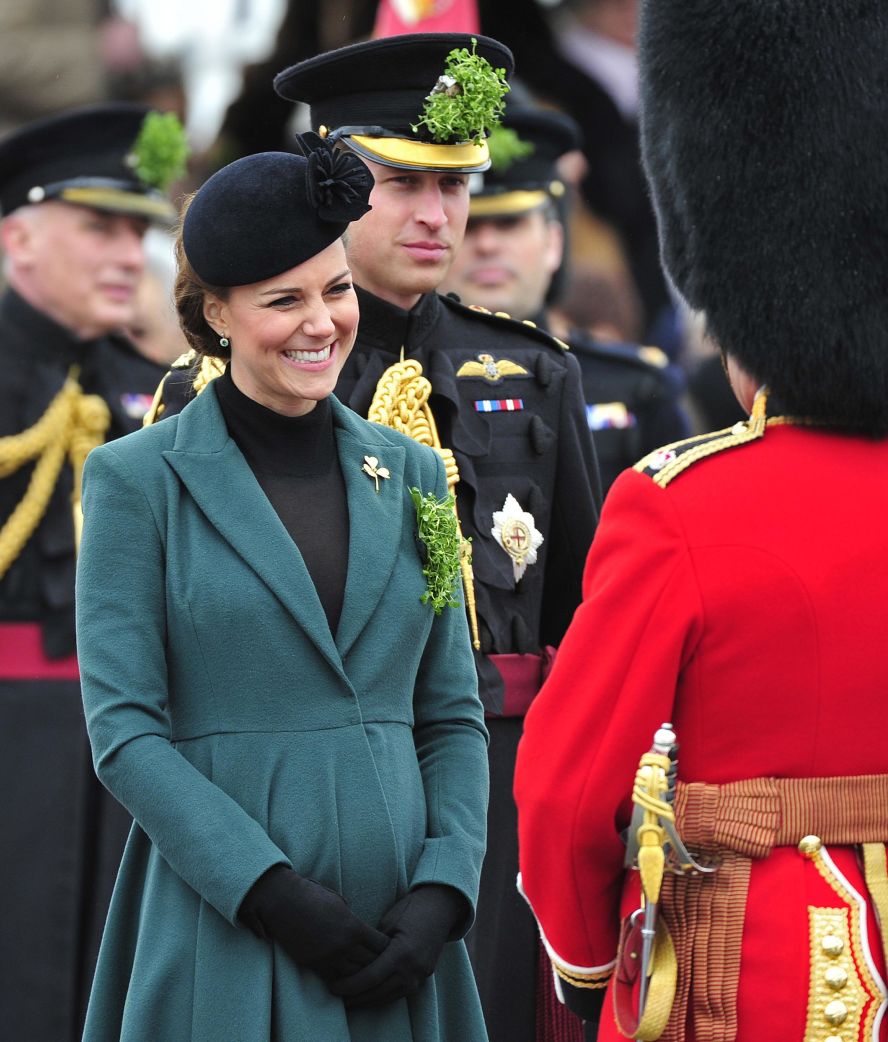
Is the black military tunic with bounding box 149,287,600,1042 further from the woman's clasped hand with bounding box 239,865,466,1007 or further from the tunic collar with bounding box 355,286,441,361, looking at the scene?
the woman's clasped hand with bounding box 239,865,466,1007

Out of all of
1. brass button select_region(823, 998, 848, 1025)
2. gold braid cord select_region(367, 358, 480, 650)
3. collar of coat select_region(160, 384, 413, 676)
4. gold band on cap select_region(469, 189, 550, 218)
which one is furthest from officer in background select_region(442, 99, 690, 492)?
brass button select_region(823, 998, 848, 1025)

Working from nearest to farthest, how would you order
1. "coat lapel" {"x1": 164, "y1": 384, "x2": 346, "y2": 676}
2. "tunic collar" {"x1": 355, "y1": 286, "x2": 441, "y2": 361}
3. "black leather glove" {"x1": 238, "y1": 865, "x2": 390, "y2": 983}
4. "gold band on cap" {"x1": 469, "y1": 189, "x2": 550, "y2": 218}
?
"black leather glove" {"x1": 238, "y1": 865, "x2": 390, "y2": 983} < "coat lapel" {"x1": 164, "y1": 384, "x2": 346, "y2": 676} < "tunic collar" {"x1": 355, "y1": 286, "x2": 441, "y2": 361} < "gold band on cap" {"x1": 469, "y1": 189, "x2": 550, "y2": 218}

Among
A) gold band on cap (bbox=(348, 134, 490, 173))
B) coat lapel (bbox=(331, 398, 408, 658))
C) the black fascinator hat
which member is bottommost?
coat lapel (bbox=(331, 398, 408, 658))

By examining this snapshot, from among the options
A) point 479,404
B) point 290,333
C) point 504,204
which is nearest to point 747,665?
point 290,333

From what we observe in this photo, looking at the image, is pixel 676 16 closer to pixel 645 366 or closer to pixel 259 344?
pixel 259 344

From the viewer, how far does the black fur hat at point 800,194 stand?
328cm

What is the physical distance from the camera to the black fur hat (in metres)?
3.28

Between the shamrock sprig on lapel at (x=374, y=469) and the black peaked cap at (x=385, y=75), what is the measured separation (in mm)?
1206

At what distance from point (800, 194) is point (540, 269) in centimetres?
420

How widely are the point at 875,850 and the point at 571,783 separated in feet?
1.52

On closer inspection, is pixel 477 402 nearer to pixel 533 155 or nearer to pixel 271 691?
pixel 271 691

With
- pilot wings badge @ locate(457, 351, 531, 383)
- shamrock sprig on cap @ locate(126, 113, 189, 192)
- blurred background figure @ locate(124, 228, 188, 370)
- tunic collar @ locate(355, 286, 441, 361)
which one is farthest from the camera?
blurred background figure @ locate(124, 228, 188, 370)

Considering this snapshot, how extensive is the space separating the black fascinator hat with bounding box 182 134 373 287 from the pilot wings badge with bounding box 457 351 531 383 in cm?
126

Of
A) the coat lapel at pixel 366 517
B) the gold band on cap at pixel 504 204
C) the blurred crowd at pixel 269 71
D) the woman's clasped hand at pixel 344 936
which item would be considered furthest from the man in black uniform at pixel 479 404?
the blurred crowd at pixel 269 71
